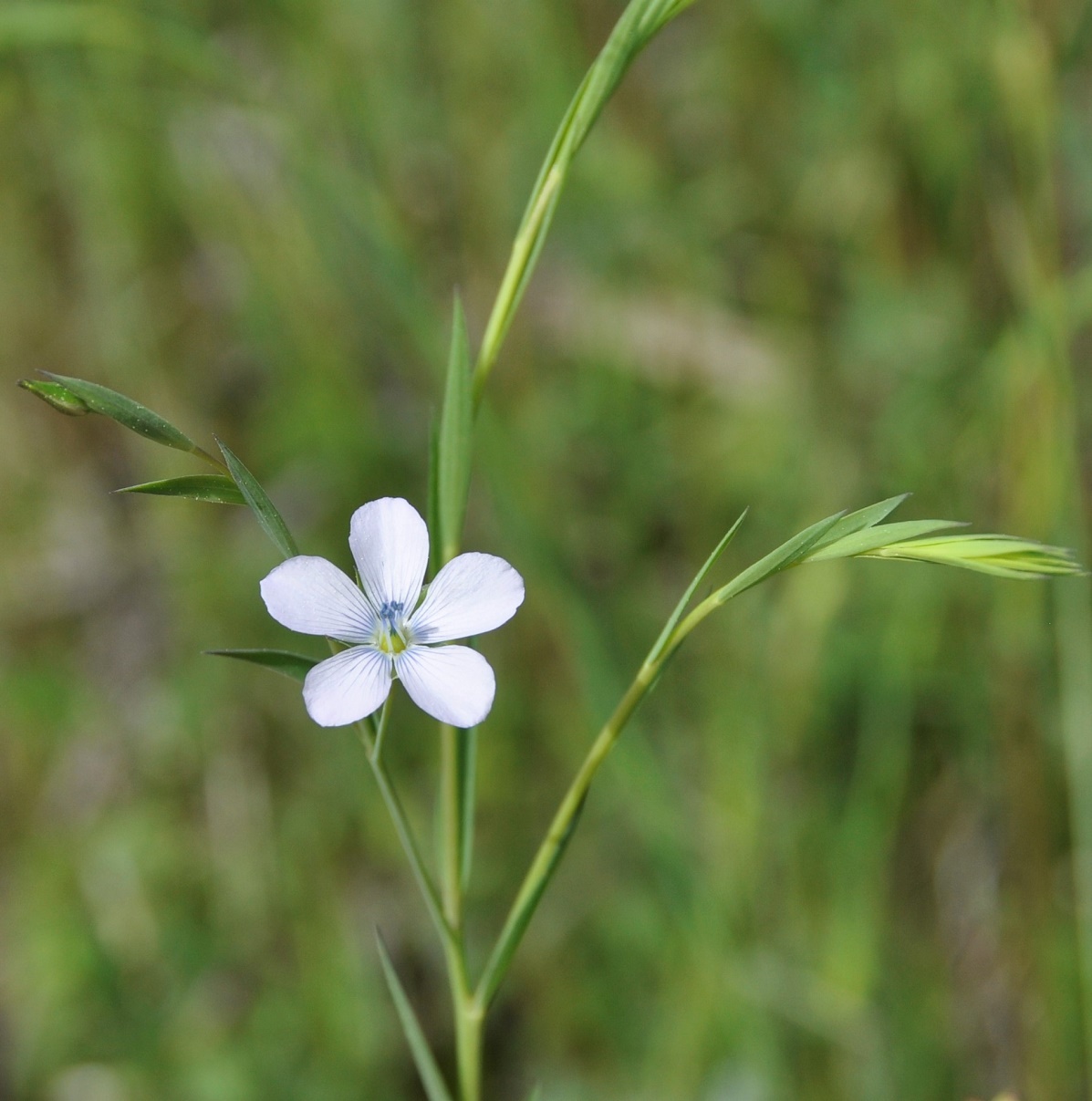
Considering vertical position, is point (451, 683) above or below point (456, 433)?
below

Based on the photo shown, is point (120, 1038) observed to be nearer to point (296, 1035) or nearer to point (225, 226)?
point (296, 1035)

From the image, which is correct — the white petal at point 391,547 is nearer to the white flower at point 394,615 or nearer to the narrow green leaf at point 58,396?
the white flower at point 394,615

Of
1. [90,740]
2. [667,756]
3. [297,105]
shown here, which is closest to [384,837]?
[667,756]

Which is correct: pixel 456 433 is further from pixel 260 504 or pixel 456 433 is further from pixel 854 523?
pixel 854 523

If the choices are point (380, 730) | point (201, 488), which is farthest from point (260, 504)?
point (380, 730)

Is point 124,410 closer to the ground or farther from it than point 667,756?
farther from it

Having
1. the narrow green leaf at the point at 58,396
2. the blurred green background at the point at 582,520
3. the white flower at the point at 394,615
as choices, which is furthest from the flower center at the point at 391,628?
the blurred green background at the point at 582,520

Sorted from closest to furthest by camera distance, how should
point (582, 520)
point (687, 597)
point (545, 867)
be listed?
1. point (687, 597)
2. point (545, 867)
3. point (582, 520)
